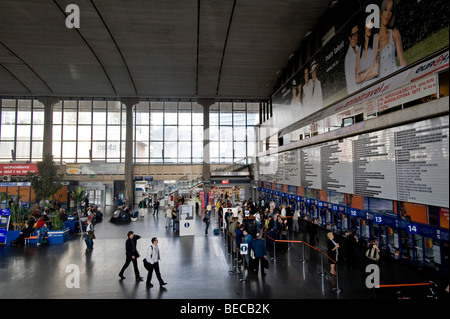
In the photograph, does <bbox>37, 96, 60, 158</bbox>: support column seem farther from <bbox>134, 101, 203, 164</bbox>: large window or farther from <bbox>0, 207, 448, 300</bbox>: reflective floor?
<bbox>0, 207, 448, 300</bbox>: reflective floor

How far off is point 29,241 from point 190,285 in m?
9.41

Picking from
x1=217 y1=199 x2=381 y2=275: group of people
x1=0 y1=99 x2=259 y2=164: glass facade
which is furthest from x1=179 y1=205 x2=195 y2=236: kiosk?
x1=0 y1=99 x2=259 y2=164: glass facade

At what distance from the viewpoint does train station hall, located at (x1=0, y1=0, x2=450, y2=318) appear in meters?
7.12

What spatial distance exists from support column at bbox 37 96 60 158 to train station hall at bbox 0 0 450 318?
0.15 meters

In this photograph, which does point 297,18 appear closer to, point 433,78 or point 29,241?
point 433,78

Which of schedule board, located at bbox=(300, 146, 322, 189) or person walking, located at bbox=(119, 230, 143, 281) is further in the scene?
schedule board, located at bbox=(300, 146, 322, 189)

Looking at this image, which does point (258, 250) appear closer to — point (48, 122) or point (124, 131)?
point (124, 131)

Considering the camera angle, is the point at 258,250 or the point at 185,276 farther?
the point at 258,250

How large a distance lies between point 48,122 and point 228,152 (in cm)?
2031

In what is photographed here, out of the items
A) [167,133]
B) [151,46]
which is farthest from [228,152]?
[151,46]

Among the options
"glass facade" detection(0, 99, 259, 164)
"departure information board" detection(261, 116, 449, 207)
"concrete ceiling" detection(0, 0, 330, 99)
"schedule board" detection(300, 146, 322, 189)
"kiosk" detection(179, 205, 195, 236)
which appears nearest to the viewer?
"departure information board" detection(261, 116, 449, 207)

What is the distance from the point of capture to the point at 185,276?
335 inches

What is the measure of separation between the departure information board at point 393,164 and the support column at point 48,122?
1132 inches

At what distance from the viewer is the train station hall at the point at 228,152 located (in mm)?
7117
